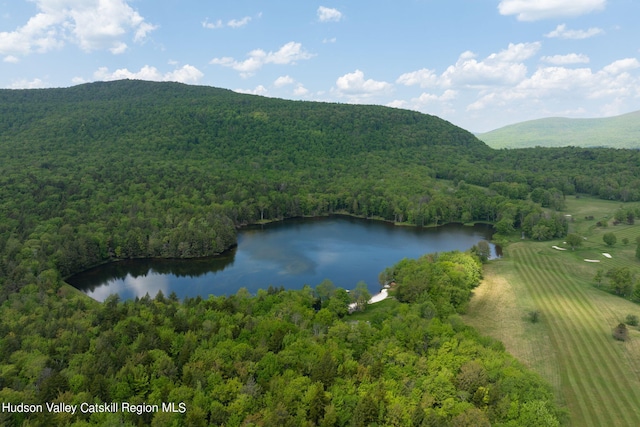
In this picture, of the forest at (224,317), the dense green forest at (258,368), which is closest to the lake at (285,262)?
the forest at (224,317)

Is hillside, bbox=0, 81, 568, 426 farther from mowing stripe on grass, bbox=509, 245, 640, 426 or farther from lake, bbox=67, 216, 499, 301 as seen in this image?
mowing stripe on grass, bbox=509, 245, 640, 426

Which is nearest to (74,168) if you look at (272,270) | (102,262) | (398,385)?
(102,262)

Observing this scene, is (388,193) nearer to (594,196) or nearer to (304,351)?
(594,196)

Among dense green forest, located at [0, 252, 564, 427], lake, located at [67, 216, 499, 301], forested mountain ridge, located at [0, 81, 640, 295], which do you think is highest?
forested mountain ridge, located at [0, 81, 640, 295]

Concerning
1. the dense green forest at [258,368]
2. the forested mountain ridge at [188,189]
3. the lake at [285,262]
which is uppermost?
the forested mountain ridge at [188,189]

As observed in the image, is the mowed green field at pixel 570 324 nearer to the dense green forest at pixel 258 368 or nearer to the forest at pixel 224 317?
the forest at pixel 224 317

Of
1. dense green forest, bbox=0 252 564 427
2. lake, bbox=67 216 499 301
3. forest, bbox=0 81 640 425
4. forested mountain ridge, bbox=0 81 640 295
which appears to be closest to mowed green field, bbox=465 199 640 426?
forest, bbox=0 81 640 425
